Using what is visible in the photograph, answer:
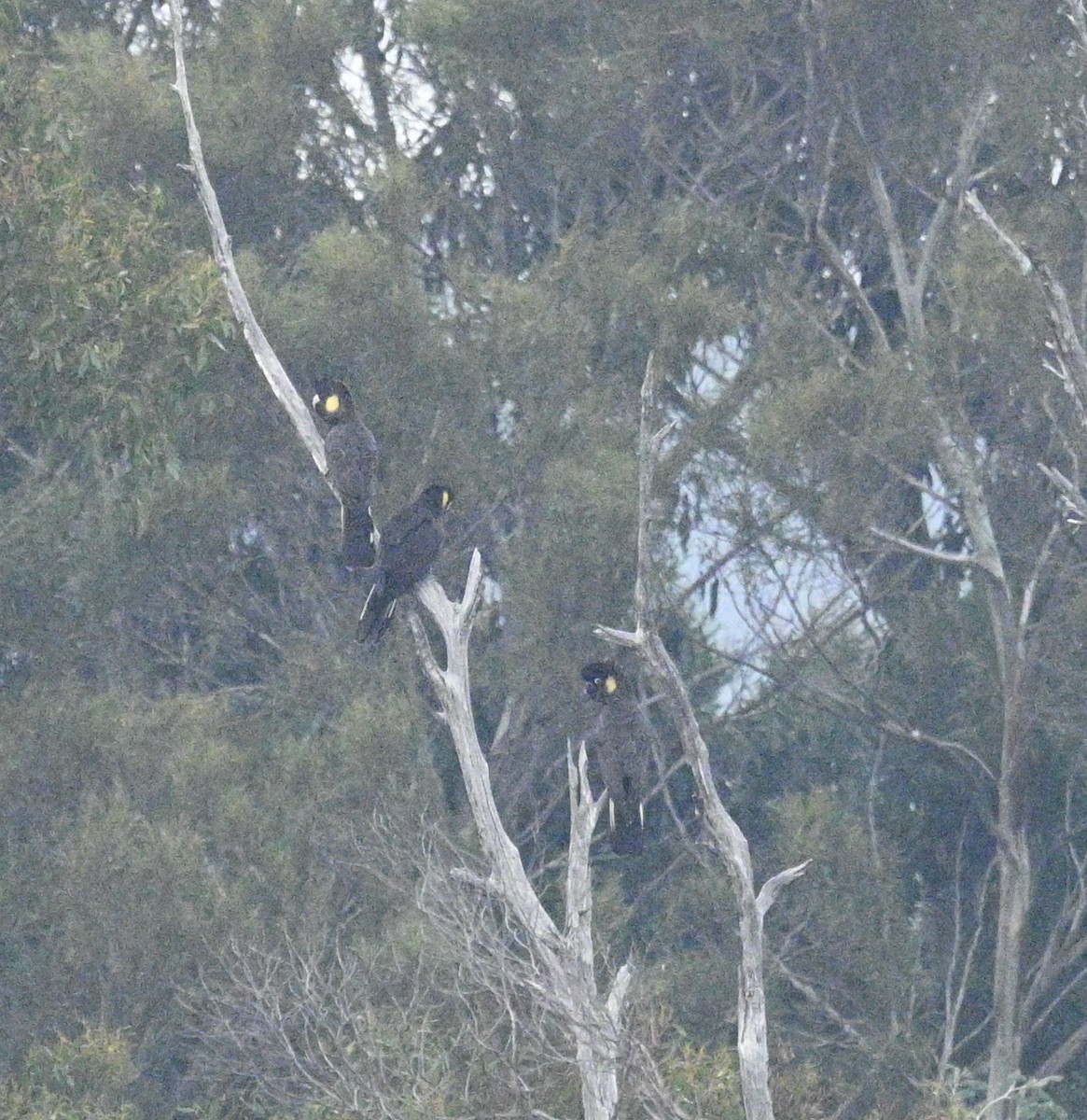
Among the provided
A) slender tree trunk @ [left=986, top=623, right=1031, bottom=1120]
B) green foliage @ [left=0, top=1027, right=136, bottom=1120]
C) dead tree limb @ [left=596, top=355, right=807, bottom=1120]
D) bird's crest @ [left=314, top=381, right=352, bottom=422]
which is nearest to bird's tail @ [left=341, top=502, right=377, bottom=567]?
bird's crest @ [left=314, top=381, right=352, bottom=422]

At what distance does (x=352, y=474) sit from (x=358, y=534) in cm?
24

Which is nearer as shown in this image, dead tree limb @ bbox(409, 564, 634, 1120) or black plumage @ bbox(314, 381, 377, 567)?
dead tree limb @ bbox(409, 564, 634, 1120)

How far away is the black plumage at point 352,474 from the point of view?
30.7 feet

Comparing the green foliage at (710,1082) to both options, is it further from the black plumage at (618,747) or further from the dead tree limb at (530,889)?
the dead tree limb at (530,889)

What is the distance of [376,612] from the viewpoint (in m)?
9.01

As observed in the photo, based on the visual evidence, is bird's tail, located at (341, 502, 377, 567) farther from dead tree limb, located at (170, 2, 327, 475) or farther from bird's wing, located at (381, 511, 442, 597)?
dead tree limb, located at (170, 2, 327, 475)

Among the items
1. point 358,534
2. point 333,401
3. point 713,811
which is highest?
point 333,401

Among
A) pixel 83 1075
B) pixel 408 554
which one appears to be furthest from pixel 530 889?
pixel 83 1075

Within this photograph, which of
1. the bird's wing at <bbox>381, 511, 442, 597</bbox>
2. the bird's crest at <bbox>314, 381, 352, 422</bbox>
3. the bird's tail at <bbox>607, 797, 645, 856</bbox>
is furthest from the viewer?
the bird's tail at <bbox>607, 797, 645, 856</bbox>

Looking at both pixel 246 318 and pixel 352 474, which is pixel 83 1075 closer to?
pixel 352 474

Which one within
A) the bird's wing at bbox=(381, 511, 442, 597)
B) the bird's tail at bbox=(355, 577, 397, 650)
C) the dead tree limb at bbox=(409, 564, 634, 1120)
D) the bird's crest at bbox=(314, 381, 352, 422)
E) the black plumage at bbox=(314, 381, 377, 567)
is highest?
the bird's crest at bbox=(314, 381, 352, 422)

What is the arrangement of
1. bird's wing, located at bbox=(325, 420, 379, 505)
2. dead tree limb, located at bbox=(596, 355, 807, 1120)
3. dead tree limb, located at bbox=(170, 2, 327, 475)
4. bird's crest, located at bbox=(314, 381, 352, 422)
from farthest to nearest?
1. bird's crest, located at bbox=(314, 381, 352, 422)
2. bird's wing, located at bbox=(325, 420, 379, 505)
3. dead tree limb, located at bbox=(170, 2, 327, 475)
4. dead tree limb, located at bbox=(596, 355, 807, 1120)

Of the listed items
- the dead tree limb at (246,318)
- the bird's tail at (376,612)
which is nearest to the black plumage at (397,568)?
the bird's tail at (376,612)

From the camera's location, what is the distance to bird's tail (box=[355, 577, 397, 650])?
8953mm
